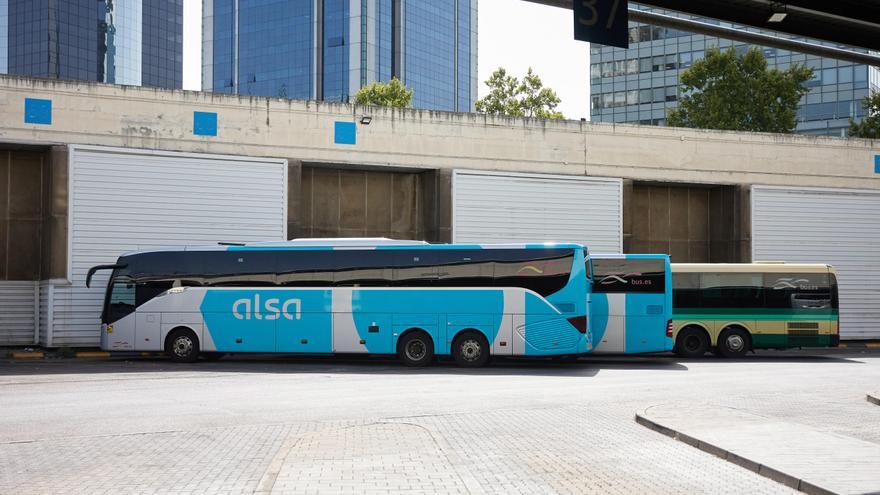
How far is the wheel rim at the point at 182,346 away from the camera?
2397 cm

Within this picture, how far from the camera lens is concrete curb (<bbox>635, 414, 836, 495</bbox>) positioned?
822 centimetres

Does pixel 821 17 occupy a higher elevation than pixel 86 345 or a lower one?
higher

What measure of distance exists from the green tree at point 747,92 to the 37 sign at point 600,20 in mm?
42779

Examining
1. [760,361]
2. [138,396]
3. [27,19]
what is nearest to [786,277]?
[760,361]

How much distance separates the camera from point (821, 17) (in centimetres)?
1297

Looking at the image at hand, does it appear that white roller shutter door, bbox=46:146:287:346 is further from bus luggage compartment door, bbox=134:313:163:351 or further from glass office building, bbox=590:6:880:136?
glass office building, bbox=590:6:880:136

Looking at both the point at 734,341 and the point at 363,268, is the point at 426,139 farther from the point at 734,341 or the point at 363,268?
the point at 734,341

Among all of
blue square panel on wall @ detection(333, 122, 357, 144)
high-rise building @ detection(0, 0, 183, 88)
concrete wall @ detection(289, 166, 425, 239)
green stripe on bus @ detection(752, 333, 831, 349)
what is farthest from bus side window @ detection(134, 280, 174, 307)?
high-rise building @ detection(0, 0, 183, 88)

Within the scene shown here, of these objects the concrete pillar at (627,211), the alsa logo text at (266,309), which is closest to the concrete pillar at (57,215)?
the alsa logo text at (266,309)

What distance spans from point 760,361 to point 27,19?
5690 inches

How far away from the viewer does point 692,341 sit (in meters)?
27.5

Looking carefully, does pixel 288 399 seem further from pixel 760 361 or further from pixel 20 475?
pixel 760 361

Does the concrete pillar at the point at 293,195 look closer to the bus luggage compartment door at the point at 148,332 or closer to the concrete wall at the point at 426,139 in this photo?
the concrete wall at the point at 426,139

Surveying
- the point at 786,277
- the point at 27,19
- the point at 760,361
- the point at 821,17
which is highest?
the point at 27,19
